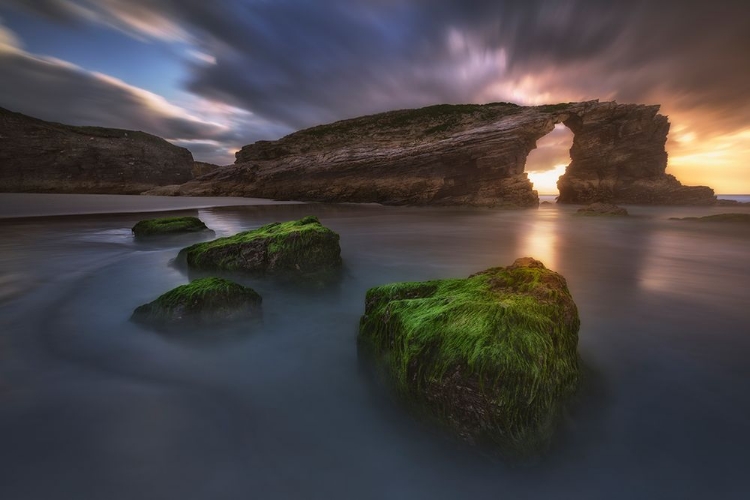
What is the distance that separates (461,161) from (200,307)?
99.2ft

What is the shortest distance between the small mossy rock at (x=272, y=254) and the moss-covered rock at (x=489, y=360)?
3.42 m

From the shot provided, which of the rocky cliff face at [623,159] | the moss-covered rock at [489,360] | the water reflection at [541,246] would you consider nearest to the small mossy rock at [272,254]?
the moss-covered rock at [489,360]

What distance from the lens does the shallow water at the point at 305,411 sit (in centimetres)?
182

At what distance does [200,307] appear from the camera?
371cm

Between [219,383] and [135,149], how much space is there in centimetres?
7598

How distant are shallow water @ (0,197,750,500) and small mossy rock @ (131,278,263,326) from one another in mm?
256

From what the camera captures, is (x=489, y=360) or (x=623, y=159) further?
(x=623, y=159)

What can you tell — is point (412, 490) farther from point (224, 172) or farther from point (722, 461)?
point (224, 172)

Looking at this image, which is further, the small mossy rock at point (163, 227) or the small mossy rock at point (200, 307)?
the small mossy rock at point (163, 227)

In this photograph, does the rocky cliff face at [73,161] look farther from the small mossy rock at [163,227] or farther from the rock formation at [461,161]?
the small mossy rock at [163,227]

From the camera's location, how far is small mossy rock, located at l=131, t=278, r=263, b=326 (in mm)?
3680

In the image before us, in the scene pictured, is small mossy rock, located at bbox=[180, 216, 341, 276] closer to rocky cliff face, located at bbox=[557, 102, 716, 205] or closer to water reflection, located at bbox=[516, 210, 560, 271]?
water reflection, located at bbox=[516, 210, 560, 271]

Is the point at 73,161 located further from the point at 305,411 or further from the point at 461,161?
the point at 305,411

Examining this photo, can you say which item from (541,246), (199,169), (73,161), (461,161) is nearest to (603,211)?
(461,161)
